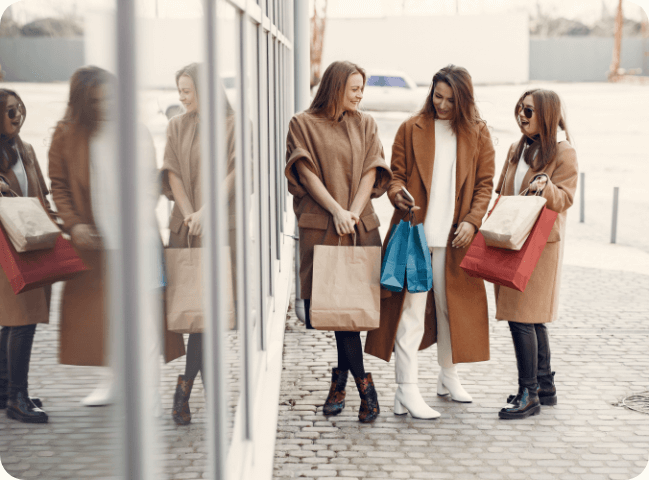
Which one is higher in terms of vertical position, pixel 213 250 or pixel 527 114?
pixel 527 114

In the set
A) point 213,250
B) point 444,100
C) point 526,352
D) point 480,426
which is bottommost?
point 480,426

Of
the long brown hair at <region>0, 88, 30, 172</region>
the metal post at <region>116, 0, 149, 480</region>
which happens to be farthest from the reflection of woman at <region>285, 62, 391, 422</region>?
the long brown hair at <region>0, 88, 30, 172</region>

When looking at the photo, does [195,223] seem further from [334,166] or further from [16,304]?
[334,166]

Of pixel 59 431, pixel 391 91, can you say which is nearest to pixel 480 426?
pixel 59 431

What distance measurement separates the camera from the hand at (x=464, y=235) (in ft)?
13.9

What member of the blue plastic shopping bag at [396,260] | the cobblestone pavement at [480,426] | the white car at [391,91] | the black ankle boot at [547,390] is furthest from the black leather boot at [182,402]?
the white car at [391,91]

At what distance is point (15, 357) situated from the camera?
0.71 m

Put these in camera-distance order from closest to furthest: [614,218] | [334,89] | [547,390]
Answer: [334,89] < [547,390] < [614,218]

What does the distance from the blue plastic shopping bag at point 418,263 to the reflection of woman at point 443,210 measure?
17cm

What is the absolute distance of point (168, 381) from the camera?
1286mm

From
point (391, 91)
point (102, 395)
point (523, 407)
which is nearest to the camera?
point (102, 395)

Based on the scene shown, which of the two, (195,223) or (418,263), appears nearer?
(195,223)

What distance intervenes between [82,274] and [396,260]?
130 inches

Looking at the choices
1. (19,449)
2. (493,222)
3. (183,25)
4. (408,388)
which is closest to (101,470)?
(19,449)
